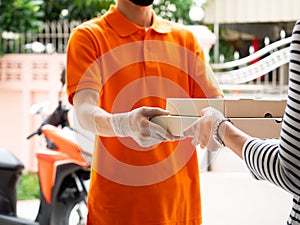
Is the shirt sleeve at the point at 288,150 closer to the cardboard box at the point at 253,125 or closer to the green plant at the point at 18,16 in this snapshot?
the cardboard box at the point at 253,125

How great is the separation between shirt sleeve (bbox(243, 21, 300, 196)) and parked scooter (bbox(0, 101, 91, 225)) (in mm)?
2024

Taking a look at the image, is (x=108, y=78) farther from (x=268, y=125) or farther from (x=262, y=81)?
(x=262, y=81)

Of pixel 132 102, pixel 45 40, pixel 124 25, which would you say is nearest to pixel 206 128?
pixel 132 102

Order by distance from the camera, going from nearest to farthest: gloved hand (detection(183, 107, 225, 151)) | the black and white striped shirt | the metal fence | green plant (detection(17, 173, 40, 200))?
the black and white striped shirt
gloved hand (detection(183, 107, 225, 151))
green plant (detection(17, 173, 40, 200))
the metal fence

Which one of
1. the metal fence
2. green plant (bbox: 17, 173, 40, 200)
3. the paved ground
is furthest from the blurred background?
the paved ground

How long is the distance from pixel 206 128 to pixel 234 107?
0.09 m

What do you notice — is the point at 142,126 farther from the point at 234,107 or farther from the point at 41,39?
the point at 41,39

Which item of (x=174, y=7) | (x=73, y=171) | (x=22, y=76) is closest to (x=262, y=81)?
(x=174, y=7)

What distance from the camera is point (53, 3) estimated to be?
6062 mm

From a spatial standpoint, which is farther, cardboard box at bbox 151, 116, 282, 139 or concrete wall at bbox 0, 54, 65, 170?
concrete wall at bbox 0, 54, 65, 170

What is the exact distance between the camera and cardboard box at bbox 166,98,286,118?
46.4 inches

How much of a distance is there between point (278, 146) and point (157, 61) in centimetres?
49

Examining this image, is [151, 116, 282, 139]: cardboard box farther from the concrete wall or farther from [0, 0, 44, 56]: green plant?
[0, 0, 44, 56]: green plant

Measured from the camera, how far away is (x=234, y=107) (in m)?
1.19
